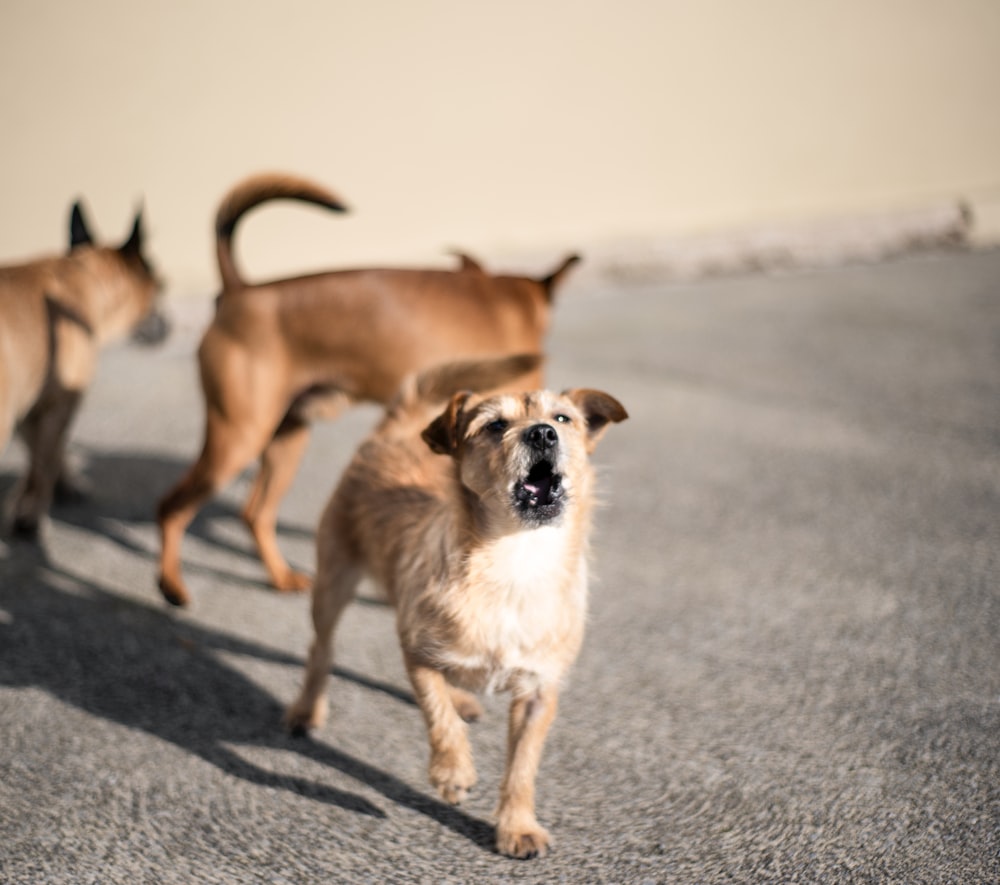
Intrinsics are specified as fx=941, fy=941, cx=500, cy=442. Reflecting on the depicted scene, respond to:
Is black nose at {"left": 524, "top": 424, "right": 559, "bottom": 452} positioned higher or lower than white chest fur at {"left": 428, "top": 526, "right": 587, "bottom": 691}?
higher

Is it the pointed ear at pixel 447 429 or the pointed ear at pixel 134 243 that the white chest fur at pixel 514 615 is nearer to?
the pointed ear at pixel 447 429

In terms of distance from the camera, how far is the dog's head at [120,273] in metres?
4.79

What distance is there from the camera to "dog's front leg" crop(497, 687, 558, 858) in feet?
7.75

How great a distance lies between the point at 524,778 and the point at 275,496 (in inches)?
77.6

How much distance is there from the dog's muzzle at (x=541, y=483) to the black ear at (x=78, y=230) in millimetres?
3626

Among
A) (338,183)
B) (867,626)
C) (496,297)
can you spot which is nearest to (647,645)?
(867,626)

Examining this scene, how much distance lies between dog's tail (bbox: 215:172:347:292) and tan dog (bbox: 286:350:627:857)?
1.60m

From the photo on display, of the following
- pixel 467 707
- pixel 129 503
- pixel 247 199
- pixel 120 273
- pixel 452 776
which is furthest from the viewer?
pixel 120 273

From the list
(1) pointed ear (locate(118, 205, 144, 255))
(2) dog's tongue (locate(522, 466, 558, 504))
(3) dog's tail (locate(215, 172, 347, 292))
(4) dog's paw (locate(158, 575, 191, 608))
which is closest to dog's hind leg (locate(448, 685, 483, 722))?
(2) dog's tongue (locate(522, 466, 558, 504))

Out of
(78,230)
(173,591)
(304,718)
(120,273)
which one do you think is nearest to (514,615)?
(304,718)

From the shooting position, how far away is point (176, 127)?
26.3ft

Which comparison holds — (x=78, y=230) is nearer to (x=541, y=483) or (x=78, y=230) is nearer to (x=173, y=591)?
(x=173, y=591)

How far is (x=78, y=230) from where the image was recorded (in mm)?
4934

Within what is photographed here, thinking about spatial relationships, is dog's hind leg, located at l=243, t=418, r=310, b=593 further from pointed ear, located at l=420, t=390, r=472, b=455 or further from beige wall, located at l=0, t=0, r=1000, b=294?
beige wall, located at l=0, t=0, r=1000, b=294
